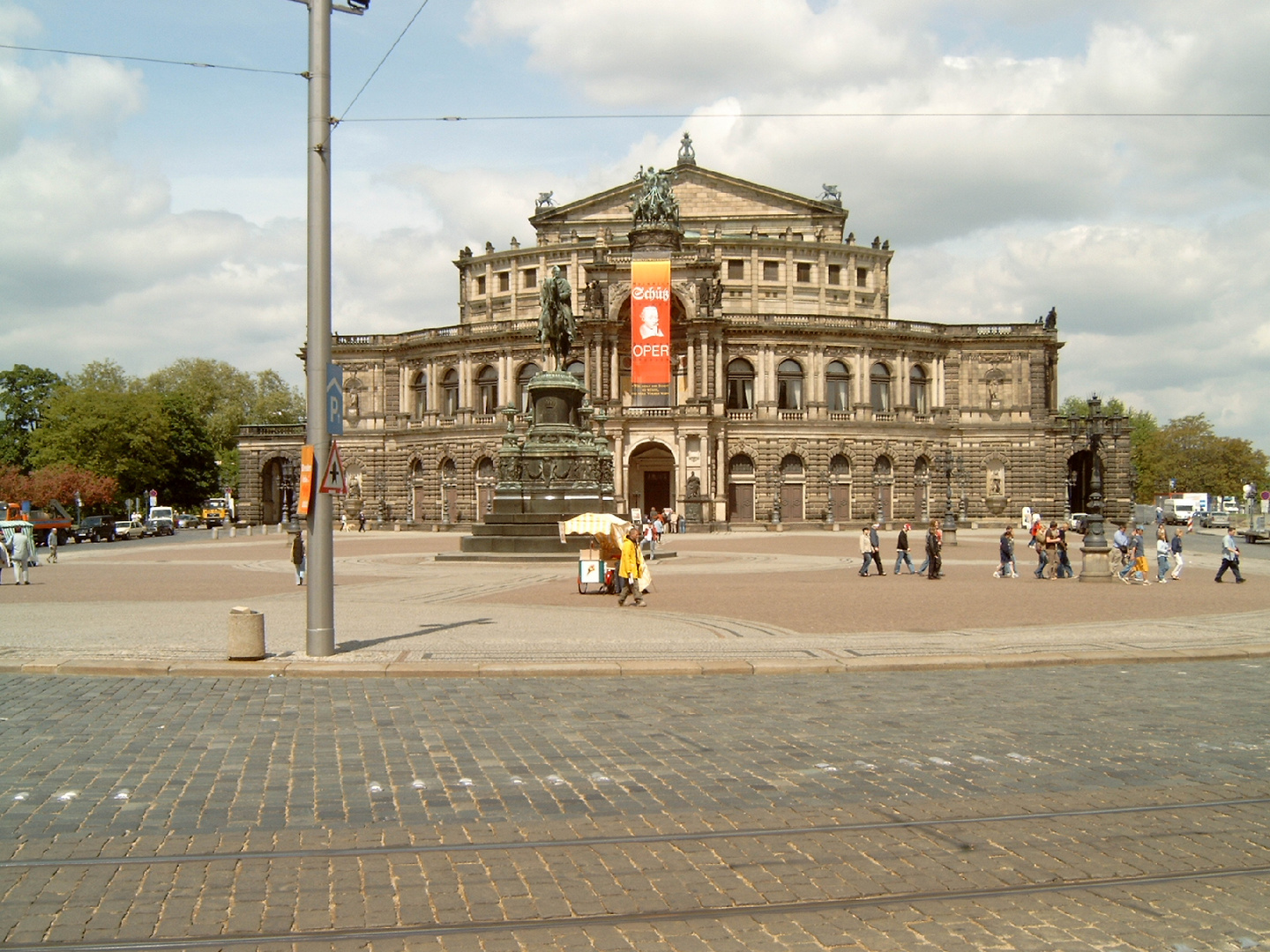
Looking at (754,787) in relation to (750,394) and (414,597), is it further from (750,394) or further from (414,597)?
(750,394)

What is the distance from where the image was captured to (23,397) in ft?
346

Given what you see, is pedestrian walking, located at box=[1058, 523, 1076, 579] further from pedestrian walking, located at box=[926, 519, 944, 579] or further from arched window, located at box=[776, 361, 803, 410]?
arched window, located at box=[776, 361, 803, 410]

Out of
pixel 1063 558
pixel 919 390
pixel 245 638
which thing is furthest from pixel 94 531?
pixel 245 638

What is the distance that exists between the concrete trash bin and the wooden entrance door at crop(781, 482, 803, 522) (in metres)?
65.8

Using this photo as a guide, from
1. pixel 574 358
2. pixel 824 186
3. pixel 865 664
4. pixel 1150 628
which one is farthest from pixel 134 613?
pixel 824 186

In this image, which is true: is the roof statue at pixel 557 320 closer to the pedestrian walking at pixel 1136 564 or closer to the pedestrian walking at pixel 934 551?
the pedestrian walking at pixel 934 551

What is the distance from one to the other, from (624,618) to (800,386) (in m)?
62.6

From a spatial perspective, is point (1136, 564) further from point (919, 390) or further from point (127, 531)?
point (127, 531)

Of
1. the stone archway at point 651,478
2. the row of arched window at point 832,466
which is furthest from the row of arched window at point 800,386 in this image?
the stone archway at point 651,478

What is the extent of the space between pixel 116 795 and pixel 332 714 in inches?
128

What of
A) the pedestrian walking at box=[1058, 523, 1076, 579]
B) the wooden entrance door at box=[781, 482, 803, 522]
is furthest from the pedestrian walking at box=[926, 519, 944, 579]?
the wooden entrance door at box=[781, 482, 803, 522]

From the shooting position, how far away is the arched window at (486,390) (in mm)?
83688

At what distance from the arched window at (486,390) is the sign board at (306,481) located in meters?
69.5

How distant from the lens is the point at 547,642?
15758 millimetres
